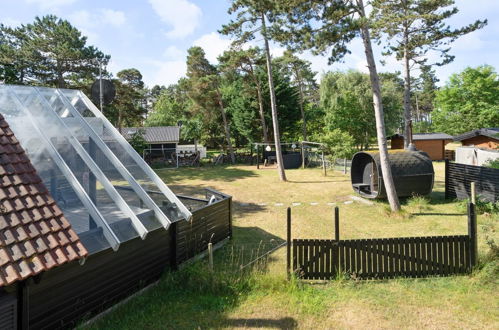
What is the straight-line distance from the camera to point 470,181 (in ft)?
40.3

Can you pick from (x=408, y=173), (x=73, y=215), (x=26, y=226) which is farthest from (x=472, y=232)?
(x=26, y=226)

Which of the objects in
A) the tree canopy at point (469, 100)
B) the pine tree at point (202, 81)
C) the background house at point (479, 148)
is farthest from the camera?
the tree canopy at point (469, 100)

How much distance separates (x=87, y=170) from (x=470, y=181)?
13.2m

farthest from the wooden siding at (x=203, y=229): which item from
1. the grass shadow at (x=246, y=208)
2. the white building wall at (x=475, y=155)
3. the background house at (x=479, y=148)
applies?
the white building wall at (x=475, y=155)

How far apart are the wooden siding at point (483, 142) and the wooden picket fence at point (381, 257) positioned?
22.0 metres

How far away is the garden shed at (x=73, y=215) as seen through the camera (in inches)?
151

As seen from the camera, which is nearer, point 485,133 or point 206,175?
point 206,175

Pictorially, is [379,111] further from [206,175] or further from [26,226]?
[206,175]

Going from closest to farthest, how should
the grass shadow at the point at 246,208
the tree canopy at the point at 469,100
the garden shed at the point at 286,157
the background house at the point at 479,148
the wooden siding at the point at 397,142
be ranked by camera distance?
1. the grass shadow at the point at 246,208
2. the background house at the point at 479,148
3. the garden shed at the point at 286,157
4. the wooden siding at the point at 397,142
5. the tree canopy at the point at 469,100

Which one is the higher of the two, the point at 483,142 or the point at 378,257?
the point at 483,142

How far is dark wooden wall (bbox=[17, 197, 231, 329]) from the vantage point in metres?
4.34

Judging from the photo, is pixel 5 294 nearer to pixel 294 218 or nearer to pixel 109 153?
pixel 109 153

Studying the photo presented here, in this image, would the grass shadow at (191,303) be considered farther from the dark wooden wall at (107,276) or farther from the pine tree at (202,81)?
the pine tree at (202,81)

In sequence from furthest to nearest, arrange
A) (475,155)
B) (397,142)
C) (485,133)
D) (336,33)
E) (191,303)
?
(397,142) < (485,133) < (475,155) < (336,33) < (191,303)
